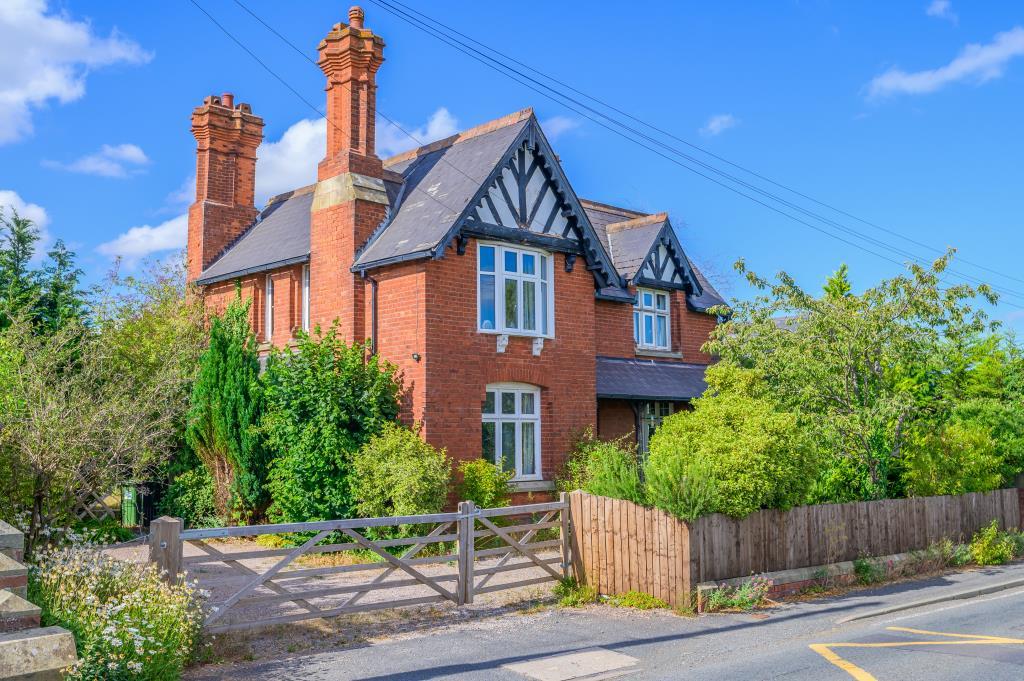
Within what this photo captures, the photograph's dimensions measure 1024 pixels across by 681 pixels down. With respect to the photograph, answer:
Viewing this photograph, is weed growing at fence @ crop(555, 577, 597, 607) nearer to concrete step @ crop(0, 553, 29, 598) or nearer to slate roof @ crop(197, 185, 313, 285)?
concrete step @ crop(0, 553, 29, 598)

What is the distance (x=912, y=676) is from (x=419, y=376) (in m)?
10.4

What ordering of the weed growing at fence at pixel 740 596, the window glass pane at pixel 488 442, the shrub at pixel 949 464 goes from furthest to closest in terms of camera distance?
the window glass pane at pixel 488 442, the shrub at pixel 949 464, the weed growing at fence at pixel 740 596

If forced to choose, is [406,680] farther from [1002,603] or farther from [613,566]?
[1002,603]

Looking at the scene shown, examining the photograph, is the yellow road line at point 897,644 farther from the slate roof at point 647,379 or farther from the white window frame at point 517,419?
the slate roof at point 647,379

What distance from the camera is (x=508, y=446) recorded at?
18094 millimetres

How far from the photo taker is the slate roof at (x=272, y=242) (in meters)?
20.9

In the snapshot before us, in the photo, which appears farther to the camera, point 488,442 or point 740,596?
point 488,442

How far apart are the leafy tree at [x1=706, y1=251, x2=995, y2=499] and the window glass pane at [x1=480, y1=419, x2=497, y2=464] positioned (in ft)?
18.1

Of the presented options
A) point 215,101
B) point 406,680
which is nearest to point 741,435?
point 406,680

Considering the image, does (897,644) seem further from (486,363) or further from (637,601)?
(486,363)

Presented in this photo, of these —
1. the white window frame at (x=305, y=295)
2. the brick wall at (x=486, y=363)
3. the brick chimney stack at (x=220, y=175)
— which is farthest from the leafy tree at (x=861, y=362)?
the brick chimney stack at (x=220, y=175)

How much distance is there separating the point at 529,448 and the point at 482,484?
2.40 m

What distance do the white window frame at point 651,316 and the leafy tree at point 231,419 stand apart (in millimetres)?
10221

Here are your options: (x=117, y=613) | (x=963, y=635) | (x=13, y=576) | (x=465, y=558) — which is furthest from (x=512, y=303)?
(x=13, y=576)
